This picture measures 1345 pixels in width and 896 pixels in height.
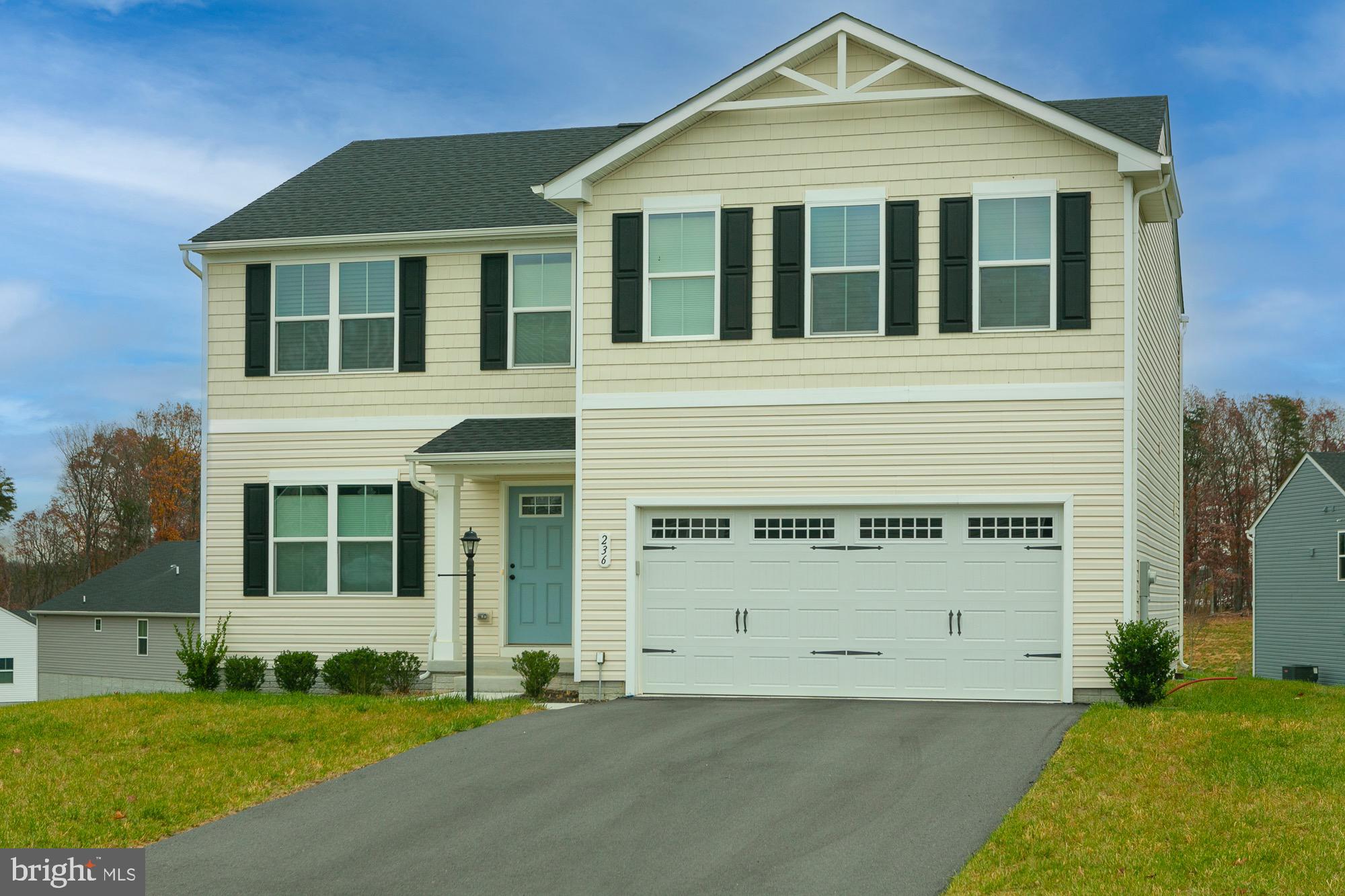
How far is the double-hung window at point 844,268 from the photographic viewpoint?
1458 centimetres

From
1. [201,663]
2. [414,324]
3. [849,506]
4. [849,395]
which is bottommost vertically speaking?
[201,663]


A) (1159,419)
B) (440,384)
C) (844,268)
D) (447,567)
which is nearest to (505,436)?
(440,384)

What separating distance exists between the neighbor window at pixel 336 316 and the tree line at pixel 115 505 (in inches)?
1397

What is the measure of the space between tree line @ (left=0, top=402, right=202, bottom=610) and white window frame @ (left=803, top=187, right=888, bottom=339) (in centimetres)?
4069

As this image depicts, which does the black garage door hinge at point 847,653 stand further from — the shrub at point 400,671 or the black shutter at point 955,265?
the shrub at point 400,671

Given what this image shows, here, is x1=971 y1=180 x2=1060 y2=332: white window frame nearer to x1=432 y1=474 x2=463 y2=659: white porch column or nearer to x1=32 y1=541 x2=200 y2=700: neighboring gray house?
x1=432 y1=474 x2=463 y2=659: white porch column

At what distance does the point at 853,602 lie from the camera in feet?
48.0

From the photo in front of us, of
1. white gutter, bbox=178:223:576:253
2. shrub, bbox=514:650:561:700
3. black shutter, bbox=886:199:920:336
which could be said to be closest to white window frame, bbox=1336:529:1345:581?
black shutter, bbox=886:199:920:336

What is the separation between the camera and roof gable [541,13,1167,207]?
13883 millimetres

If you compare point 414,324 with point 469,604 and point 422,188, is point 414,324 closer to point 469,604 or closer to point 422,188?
point 422,188

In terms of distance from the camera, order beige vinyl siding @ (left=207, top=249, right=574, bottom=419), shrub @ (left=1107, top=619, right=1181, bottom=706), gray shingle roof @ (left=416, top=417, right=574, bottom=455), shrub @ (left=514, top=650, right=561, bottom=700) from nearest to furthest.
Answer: shrub @ (left=1107, top=619, right=1181, bottom=706) → shrub @ (left=514, top=650, right=561, bottom=700) → gray shingle roof @ (left=416, top=417, right=574, bottom=455) → beige vinyl siding @ (left=207, top=249, right=574, bottom=419)

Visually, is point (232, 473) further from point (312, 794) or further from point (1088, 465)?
point (1088, 465)

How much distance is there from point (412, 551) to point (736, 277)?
5.53m

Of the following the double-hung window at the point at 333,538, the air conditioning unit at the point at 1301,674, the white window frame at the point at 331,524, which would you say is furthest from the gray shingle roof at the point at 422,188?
the air conditioning unit at the point at 1301,674
